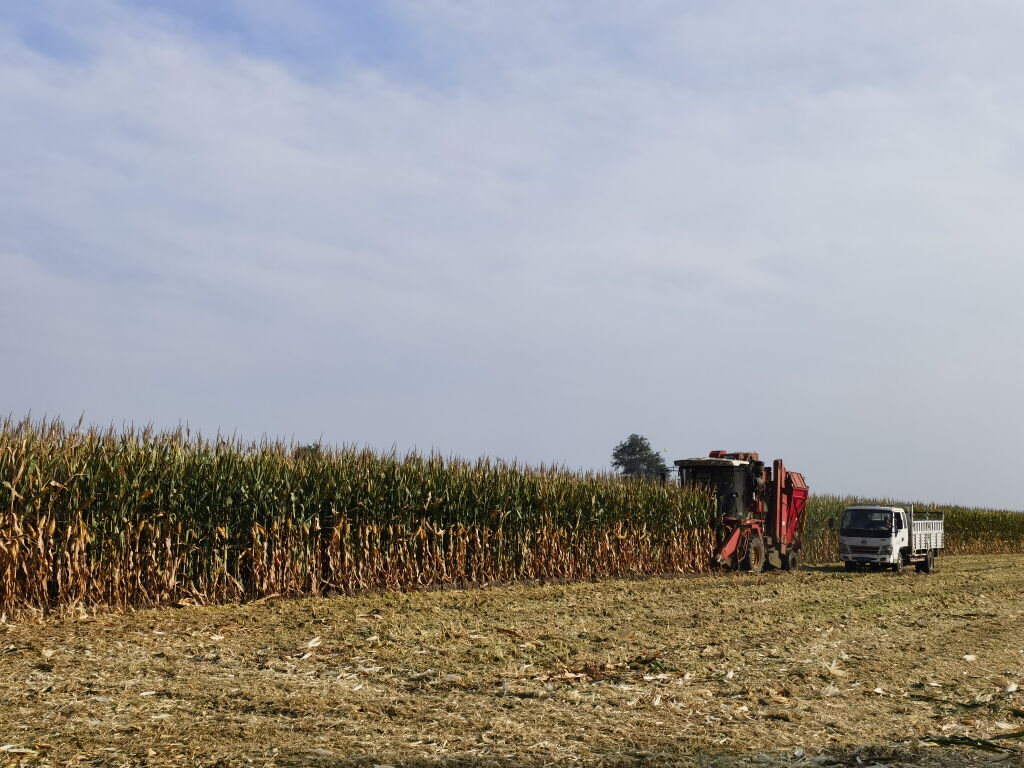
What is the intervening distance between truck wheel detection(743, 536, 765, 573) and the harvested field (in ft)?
31.4

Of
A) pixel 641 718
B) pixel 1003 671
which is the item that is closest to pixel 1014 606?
pixel 1003 671

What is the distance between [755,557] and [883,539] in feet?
14.7

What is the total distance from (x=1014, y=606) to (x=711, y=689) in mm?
11675

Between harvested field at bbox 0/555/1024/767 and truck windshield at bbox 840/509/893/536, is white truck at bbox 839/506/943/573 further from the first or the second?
harvested field at bbox 0/555/1024/767

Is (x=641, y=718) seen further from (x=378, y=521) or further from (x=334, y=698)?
(x=378, y=521)

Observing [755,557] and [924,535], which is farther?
[924,535]

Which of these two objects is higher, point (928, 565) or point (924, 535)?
point (924, 535)

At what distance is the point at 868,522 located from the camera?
94.3 feet

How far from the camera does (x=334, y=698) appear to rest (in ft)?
29.9

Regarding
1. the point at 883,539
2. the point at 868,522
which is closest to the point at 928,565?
the point at 883,539

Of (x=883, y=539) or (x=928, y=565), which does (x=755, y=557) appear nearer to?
(x=883, y=539)

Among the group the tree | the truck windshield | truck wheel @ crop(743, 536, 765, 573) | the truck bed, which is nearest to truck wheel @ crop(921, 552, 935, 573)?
the truck bed

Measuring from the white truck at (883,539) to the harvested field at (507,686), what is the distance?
11.7m

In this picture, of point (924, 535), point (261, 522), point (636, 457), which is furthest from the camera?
point (636, 457)
